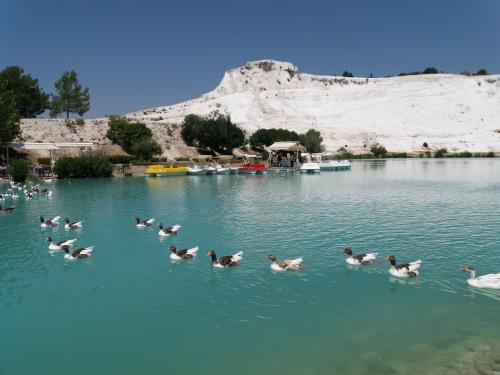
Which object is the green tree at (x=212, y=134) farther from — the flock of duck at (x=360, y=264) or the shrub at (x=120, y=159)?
the flock of duck at (x=360, y=264)

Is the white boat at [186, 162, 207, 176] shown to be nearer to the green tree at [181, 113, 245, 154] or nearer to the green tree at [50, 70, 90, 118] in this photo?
the green tree at [181, 113, 245, 154]

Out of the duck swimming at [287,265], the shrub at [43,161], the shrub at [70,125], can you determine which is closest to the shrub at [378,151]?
the shrub at [70,125]

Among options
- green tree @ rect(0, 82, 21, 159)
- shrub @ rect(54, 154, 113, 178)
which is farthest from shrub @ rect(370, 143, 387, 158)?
green tree @ rect(0, 82, 21, 159)

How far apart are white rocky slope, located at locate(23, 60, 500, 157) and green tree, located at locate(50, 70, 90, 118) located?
1113 cm

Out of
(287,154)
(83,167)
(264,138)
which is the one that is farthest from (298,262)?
(264,138)

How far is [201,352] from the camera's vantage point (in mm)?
10492

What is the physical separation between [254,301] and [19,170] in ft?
146

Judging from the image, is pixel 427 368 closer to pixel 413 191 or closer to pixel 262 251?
pixel 262 251

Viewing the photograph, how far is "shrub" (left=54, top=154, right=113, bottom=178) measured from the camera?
184ft

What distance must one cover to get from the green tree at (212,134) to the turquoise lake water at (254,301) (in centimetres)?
5992

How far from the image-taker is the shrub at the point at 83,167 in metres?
56.1

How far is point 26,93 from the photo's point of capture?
3401 inches

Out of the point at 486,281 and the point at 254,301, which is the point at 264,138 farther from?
the point at 254,301

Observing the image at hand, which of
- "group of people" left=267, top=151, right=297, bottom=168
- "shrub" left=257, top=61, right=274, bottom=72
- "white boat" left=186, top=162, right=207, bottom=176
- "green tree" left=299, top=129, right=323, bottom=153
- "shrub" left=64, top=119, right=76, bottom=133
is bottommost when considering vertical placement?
"white boat" left=186, top=162, right=207, bottom=176
